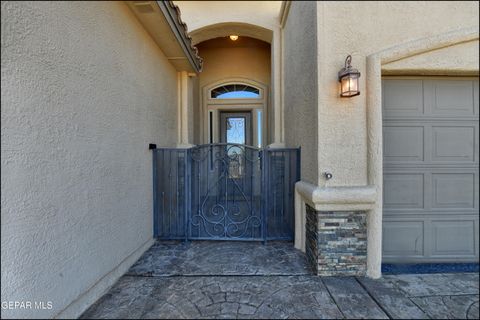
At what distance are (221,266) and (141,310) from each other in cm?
113

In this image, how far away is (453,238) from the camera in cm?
301

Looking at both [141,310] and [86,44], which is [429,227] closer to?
[141,310]

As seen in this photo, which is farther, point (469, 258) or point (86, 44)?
point (469, 258)

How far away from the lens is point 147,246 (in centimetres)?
370

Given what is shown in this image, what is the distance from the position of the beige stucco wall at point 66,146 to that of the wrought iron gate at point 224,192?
2.68ft

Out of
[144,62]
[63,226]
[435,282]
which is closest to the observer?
[63,226]

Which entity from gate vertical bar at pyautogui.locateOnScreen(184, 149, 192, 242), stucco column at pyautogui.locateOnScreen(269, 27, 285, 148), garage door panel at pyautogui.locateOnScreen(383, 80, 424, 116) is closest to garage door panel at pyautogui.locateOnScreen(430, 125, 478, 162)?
garage door panel at pyautogui.locateOnScreen(383, 80, 424, 116)

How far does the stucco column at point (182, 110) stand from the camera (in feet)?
16.8

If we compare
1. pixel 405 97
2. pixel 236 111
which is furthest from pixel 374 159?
pixel 236 111

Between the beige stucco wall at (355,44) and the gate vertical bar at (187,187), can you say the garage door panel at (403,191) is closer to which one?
the beige stucco wall at (355,44)

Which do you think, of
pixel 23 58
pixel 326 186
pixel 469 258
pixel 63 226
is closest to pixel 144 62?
pixel 23 58

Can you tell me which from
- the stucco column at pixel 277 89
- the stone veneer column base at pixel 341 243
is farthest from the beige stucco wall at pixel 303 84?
the stone veneer column base at pixel 341 243

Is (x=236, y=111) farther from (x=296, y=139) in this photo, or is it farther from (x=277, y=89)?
(x=296, y=139)

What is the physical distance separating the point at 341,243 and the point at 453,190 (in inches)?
65.1
